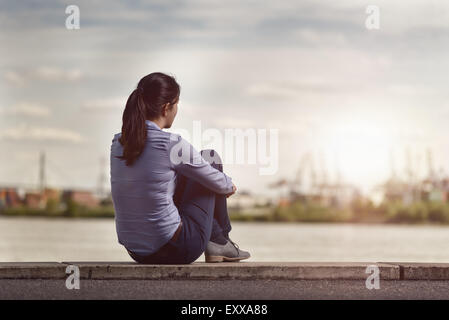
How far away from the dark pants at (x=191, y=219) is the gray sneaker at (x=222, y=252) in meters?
0.23

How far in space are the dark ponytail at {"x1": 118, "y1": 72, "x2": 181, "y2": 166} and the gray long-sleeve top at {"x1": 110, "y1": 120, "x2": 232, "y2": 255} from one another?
7cm

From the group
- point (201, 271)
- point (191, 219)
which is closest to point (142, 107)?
point (191, 219)

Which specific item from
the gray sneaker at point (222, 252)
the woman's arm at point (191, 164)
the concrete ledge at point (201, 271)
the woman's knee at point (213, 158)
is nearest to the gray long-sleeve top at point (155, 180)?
the woman's arm at point (191, 164)

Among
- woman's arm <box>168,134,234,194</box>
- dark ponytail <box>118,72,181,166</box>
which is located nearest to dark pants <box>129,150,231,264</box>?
woman's arm <box>168,134,234,194</box>

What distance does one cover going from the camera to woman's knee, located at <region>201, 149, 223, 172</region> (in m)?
5.28

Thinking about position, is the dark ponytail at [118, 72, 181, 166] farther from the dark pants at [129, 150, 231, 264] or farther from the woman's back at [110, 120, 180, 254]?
the dark pants at [129, 150, 231, 264]

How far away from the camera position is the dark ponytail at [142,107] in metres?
4.97

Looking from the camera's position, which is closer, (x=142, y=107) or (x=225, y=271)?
(x=142, y=107)

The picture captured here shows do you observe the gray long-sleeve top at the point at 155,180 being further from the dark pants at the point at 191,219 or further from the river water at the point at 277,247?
the river water at the point at 277,247

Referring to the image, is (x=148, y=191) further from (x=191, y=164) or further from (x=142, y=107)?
(x=142, y=107)

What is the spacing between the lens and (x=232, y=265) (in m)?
5.51

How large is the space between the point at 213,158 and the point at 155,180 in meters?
0.48

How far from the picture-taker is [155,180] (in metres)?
5.05
